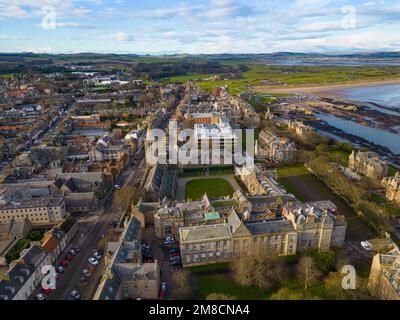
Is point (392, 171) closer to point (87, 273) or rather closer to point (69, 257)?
point (87, 273)

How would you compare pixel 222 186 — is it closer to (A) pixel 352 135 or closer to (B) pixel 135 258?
(B) pixel 135 258

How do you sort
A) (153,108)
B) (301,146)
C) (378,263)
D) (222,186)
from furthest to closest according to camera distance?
(153,108)
(301,146)
(222,186)
(378,263)

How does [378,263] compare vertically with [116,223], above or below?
above

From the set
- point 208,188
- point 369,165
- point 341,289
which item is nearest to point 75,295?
point 341,289

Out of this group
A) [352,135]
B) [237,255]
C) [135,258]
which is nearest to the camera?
[135,258]
